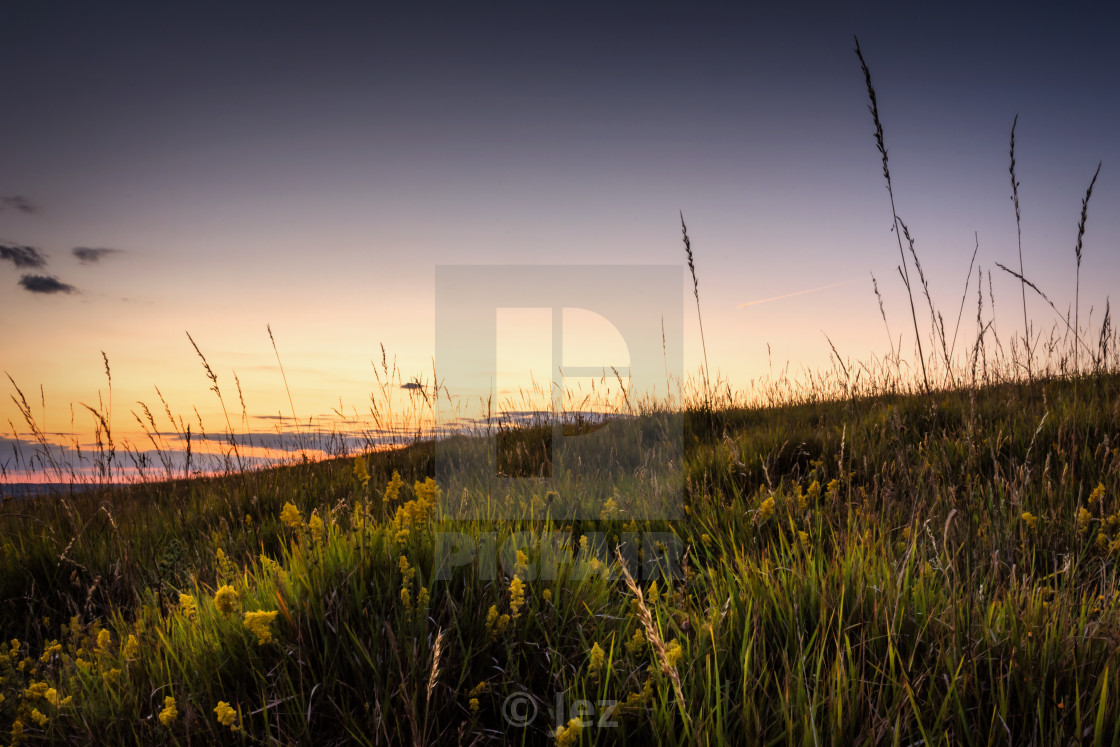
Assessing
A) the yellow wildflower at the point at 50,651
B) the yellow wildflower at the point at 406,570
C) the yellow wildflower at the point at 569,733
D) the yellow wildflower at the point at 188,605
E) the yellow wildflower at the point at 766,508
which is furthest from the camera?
the yellow wildflower at the point at 766,508

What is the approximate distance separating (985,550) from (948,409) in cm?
329

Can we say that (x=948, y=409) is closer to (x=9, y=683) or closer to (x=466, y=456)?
(x=466, y=456)

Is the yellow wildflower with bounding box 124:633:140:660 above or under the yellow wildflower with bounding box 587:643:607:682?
under

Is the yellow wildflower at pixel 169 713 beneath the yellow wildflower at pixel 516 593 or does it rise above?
beneath

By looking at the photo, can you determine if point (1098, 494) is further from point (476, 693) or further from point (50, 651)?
point (50, 651)

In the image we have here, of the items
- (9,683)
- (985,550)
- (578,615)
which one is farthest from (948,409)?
(9,683)

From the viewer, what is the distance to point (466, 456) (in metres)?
6.21

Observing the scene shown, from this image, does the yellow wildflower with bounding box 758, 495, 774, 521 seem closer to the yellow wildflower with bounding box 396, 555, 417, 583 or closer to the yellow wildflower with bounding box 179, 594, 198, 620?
the yellow wildflower with bounding box 396, 555, 417, 583

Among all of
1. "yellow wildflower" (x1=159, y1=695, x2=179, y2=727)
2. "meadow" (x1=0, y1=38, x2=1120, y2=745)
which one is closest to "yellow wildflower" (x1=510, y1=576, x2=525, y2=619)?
"meadow" (x1=0, y1=38, x2=1120, y2=745)

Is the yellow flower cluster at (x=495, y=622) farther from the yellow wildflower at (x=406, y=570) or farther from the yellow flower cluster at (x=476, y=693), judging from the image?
the yellow wildflower at (x=406, y=570)

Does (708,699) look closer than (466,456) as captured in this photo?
Yes

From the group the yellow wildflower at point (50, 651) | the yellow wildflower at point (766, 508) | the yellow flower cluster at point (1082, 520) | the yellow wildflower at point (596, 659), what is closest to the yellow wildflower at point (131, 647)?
the yellow wildflower at point (50, 651)

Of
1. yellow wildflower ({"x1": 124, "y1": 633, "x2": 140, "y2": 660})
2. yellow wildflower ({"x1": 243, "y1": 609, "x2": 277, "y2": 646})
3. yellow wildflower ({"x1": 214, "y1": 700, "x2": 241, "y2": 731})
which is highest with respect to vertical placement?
yellow wildflower ({"x1": 243, "y1": 609, "x2": 277, "y2": 646})

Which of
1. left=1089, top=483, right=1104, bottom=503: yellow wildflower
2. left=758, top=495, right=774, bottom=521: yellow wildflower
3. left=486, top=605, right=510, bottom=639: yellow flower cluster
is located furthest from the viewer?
left=1089, top=483, right=1104, bottom=503: yellow wildflower
